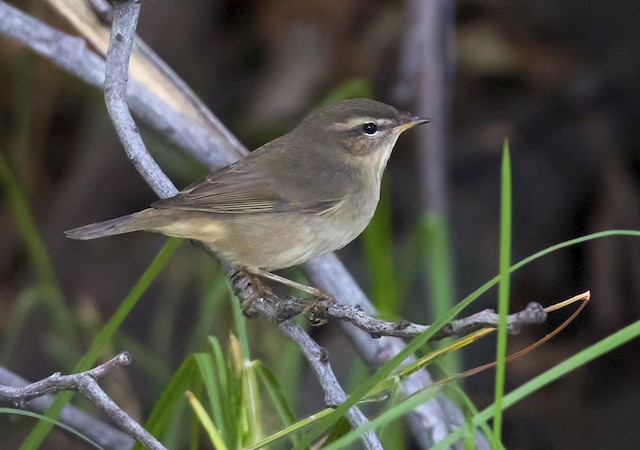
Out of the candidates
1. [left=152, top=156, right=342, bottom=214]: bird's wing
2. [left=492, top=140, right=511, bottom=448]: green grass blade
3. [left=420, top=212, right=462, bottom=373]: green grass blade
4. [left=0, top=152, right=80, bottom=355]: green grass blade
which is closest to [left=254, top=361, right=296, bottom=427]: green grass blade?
[left=492, top=140, right=511, bottom=448]: green grass blade

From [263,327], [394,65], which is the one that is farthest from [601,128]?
[263,327]

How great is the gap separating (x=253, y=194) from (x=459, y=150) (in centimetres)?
261

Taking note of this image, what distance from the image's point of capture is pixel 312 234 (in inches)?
142

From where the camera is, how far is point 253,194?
370 cm

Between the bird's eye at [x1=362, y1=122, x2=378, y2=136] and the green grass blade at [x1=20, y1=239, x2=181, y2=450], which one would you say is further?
the bird's eye at [x1=362, y1=122, x2=378, y2=136]

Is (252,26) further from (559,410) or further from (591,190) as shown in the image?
(559,410)

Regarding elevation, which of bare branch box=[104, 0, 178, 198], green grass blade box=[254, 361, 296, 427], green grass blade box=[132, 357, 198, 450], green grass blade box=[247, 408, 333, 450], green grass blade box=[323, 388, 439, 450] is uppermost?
bare branch box=[104, 0, 178, 198]

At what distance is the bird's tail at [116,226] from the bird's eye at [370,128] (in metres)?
1.07

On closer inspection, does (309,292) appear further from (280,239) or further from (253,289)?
(280,239)

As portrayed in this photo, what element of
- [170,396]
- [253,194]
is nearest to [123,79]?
[253,194]

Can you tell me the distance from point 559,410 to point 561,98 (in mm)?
1849

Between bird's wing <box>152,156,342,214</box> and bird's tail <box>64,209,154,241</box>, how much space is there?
19 centimetres

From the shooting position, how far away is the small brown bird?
346 centimetres

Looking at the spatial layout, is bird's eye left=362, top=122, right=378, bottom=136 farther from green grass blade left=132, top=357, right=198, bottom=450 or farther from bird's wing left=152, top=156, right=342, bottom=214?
green grass blade left=132, top=357, right=198, bottom=450
